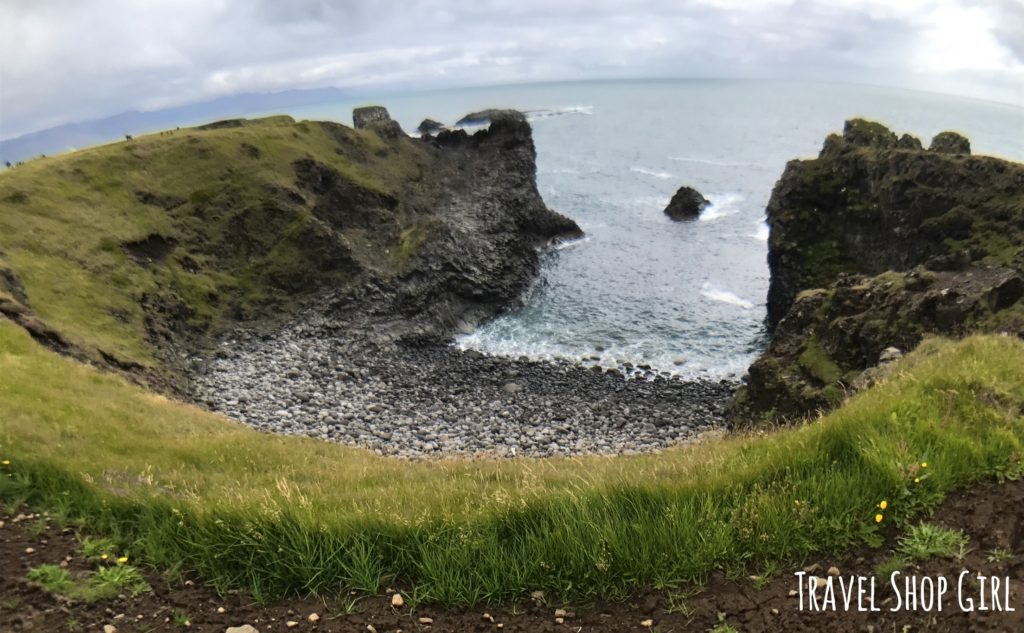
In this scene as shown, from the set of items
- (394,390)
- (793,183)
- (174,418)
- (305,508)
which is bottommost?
(394,390)

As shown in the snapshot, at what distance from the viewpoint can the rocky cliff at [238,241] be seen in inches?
1737

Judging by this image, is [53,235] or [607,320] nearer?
[53,235]

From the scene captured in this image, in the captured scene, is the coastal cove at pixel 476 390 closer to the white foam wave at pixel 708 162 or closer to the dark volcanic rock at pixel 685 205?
the dark volcanic rock at pixel 685 205

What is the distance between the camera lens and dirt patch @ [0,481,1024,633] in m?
6.95

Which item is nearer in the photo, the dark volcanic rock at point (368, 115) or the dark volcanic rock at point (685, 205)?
the dark volcanic rock at point (685, 205)

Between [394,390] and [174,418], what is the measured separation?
21055mm

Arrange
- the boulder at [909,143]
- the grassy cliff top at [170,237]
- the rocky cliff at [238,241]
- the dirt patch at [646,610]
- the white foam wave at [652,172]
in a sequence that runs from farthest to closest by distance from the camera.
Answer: the white foam wave at [652,172] < the boulder at [909,143] < the rocky cliff at [238,241] < the grassy cliff top at [170,237] < the dirt patch at [646,610]

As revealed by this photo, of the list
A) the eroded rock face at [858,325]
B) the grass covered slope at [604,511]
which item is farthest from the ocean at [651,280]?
the grass covered slope at [604,511]

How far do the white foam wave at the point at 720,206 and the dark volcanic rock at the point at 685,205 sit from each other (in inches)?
61.9

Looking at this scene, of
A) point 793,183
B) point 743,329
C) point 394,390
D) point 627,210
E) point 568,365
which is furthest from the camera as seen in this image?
point 627,210

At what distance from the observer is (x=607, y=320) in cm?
5766

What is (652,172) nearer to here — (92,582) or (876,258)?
(876,258)

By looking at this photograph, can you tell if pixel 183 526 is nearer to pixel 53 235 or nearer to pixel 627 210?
pixel 53 235

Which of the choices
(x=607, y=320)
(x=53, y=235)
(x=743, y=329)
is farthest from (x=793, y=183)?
(x=53, y=235)
